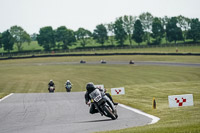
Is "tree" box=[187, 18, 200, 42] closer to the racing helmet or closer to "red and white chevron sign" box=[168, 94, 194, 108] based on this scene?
"red and white chevron sign" box=[168, 94, 194, 108]

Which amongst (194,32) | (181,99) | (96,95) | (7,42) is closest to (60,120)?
(96,95)

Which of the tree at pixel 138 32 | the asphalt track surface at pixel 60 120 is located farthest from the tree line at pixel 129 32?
the asphalt track surface at pixel 60 120

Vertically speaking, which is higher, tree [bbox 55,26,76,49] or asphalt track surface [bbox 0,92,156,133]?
tree [bbox 55,26,76,49]

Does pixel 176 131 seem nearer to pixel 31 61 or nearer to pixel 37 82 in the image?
pixel 37 82

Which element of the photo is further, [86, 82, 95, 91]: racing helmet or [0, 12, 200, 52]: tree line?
[0, 12, 200, 52]: tree line

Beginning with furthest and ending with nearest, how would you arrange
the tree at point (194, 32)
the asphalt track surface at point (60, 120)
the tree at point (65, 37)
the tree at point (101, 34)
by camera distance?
the tree at point (65, 37), the tree at point (101, 34), the tree at point (194, 32), the asphalt track surface at point (60, 120)

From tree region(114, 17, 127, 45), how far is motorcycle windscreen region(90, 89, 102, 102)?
13611 cm

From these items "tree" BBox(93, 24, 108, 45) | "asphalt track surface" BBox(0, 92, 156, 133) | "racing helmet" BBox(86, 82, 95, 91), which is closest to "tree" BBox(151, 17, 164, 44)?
"tree" BBox(93, 24, 108, 45)

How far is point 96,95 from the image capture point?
14.4 metres

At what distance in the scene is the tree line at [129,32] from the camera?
141625 millimetres

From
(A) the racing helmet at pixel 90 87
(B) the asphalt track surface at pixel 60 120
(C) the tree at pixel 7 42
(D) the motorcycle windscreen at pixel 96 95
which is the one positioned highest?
(C) the tree at pixel 7 42

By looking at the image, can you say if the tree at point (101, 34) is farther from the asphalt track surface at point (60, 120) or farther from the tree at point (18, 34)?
the asphalt track surface at point (60, 120)

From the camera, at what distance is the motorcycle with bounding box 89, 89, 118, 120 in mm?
14078

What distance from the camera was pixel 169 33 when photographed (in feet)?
470
